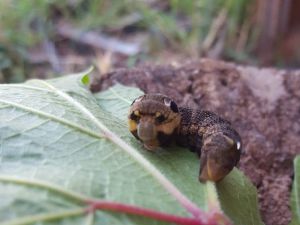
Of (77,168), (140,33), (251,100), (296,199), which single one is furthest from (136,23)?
(77,168)

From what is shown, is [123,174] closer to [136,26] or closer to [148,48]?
[148,48]

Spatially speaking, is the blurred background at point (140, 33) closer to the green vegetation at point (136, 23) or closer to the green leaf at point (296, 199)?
the green vegetation at point (136, 23)

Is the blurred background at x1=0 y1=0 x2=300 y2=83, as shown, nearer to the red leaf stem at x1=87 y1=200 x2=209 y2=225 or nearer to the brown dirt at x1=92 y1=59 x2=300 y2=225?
the brown dirt at x1=92 y1=59 x2=300 y2=225

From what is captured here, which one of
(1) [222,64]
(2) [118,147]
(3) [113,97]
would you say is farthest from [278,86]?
(2) [118,147]

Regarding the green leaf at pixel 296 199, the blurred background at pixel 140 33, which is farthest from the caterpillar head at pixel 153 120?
the blurred background at pixel 140 33

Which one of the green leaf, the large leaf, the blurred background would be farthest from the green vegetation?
the green leaf

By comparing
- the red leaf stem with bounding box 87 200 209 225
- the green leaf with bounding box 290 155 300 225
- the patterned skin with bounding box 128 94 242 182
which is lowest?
the green leaf with bounding box 290 155 300 225

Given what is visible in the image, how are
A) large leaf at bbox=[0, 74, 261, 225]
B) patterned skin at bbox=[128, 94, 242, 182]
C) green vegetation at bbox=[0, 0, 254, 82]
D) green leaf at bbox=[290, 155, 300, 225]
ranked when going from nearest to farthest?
1. large leaf at bbox=[0, 74, 261, 225]
2. patterned skin at bbox=[128, 94, 242, 182]
3. green leaf at bbox=[290, 155, 300, 225]
4. green vegetation at bbox=[0, 0, 254, 82]
